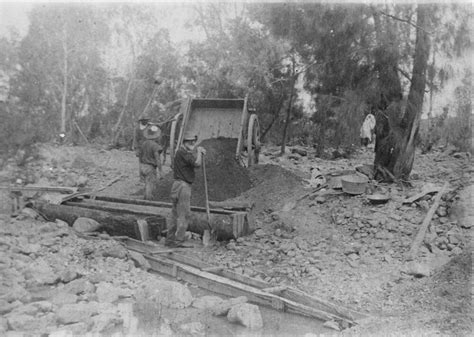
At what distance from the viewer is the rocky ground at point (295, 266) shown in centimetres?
404

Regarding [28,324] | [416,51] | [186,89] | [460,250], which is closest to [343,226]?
[460,250]

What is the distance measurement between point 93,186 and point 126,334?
7690 millimetres

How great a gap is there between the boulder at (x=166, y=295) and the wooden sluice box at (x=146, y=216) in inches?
79.5

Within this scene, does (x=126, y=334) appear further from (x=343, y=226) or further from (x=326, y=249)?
(x=343, y=226)

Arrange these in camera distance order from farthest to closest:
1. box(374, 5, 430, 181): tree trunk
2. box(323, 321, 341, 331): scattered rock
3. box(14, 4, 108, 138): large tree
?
box(14, 4, 108, 138): large tree < box(374, 5, 430, 181): tree trunk < box(323, 321, 341, 331): scattered rock

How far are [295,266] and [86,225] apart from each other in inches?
121

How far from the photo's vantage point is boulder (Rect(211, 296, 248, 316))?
434 cm

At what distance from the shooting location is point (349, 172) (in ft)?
29.1

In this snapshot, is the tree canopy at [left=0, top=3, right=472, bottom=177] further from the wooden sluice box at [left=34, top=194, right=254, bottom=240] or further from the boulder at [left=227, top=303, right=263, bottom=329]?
the boulder at [left=227, top=303, right=263, bottom=329]

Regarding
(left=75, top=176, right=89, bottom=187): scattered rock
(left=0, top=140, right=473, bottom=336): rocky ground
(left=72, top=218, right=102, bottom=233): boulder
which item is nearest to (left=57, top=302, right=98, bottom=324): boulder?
(left=0, top=140, right=473, bottom=336): rocky ground

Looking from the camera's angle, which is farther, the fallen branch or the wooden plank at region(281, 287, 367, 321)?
the fallen branch

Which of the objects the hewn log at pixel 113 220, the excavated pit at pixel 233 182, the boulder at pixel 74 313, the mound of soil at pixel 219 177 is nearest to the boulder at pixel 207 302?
the boulder at pixel 74 313

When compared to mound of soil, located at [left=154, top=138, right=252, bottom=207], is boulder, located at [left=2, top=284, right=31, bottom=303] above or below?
below

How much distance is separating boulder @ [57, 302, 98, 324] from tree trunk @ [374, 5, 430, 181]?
5924 millimetres
